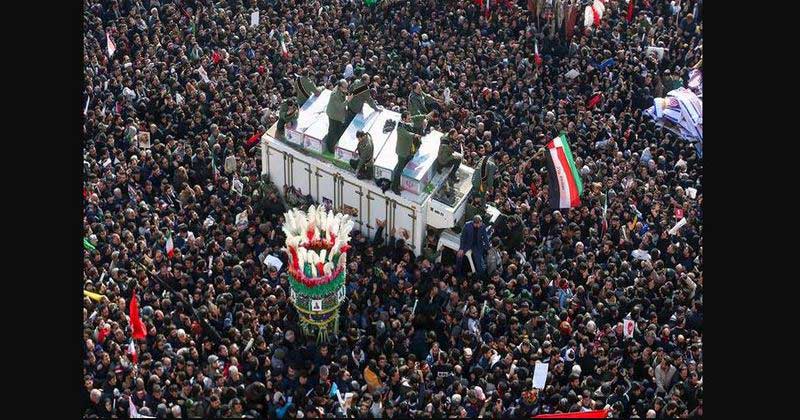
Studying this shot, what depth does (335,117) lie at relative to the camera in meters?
31.0

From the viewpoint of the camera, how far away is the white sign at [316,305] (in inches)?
1086

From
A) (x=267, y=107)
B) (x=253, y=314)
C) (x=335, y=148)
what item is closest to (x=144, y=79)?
(x=267, y=107)

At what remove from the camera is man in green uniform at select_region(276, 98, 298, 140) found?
31.3 metres

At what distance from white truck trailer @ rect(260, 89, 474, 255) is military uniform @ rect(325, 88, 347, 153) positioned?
155 mm

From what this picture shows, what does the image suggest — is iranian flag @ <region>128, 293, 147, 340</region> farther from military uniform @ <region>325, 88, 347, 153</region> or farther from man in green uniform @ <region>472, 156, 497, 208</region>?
man in green uniform @ <region>472, 156, 497, 208</region>

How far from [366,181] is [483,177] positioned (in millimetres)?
2635

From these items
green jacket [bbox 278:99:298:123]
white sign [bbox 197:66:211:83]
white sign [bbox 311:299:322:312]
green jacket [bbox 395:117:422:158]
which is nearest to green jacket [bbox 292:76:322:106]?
green jacket [bbox 278:99:298:123]

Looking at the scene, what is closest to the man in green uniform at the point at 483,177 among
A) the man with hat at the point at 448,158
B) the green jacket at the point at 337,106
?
the man with hat at the point at 448,158

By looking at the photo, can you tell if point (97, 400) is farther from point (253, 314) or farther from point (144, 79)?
point (144, 79)

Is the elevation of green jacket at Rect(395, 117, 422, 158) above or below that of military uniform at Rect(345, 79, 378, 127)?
below

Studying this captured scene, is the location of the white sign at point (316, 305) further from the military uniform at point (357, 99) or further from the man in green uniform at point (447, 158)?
the military uniform at point (357, 99)

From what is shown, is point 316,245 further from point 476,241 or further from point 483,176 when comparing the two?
point 483,176

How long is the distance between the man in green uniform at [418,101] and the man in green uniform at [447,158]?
202 centimetres

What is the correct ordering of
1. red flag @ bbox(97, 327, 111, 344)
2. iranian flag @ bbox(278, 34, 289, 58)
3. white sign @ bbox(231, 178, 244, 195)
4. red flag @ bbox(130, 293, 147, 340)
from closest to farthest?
red flag @ bbox(97, 327, 111, 344) < red flag @ bbox(130, 293, 147, 340) < white sign @ bbox(231, 178, 244, 195) < iranian flag @ bbox(278, 34, 289, 58)
